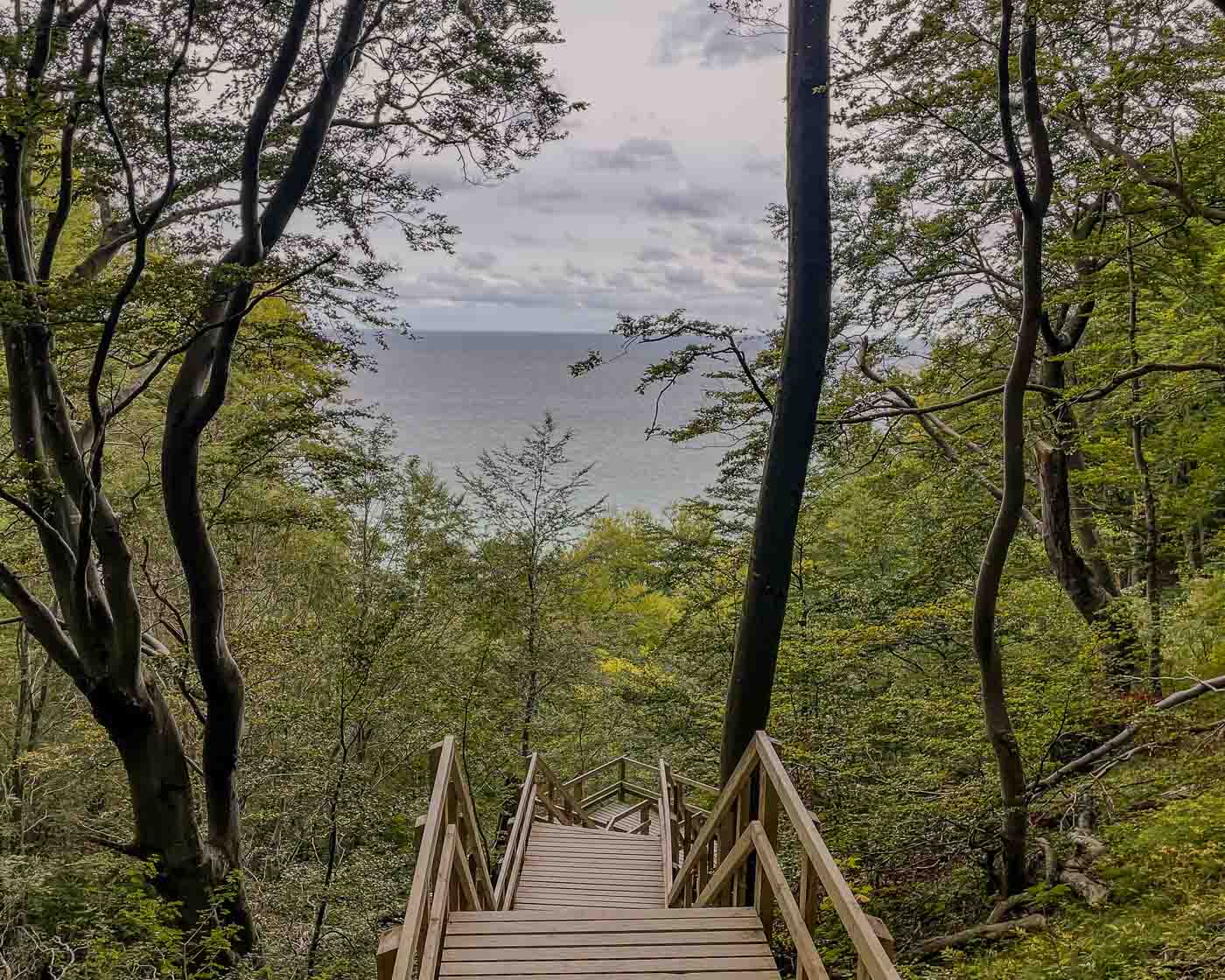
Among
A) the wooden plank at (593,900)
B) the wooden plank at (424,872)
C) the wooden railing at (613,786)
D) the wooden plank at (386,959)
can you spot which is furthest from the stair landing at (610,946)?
the wooden railing at (613,786)

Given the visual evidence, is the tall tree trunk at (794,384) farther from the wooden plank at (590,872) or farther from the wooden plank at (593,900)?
the wooden plank at (590,872)

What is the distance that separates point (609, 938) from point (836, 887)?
50.1 inches

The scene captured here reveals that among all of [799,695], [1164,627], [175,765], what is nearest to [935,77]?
[1164,627]

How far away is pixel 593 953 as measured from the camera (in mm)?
3008

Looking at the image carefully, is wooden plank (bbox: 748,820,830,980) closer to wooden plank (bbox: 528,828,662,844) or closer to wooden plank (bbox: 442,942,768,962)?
wooden plank (bbox: 442,942,768,962)

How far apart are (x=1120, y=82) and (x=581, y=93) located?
4211mm

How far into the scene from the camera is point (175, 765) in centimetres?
600

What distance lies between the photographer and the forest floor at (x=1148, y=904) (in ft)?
10.7

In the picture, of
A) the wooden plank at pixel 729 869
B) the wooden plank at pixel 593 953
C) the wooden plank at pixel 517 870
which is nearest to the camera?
the wooden plank at pixel 593 953

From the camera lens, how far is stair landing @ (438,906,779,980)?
2859 millimetres

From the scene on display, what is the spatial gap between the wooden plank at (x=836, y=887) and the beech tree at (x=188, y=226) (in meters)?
4.53

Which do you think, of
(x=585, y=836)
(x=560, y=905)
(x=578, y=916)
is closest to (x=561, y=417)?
(x=585, y=836)

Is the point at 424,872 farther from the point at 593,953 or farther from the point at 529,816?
the point at 529,816

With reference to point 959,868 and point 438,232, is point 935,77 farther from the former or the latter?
point 959,868
